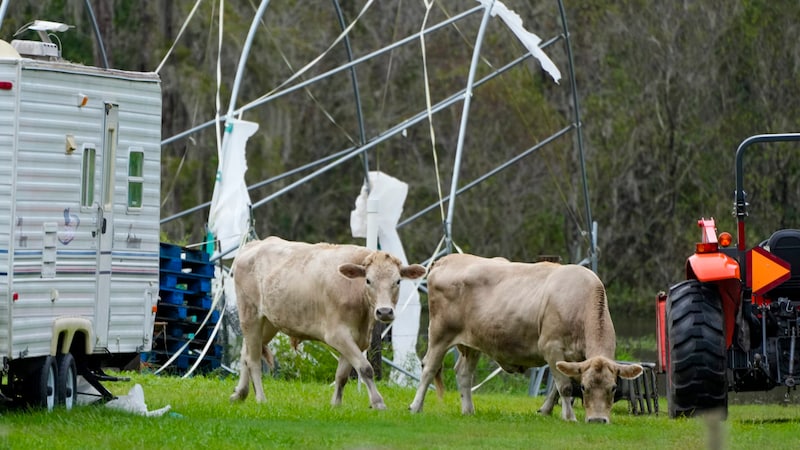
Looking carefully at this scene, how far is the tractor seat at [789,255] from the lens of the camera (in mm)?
13828

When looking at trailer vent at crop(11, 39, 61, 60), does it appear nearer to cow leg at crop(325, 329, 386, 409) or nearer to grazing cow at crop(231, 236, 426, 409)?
grazing cow at crop(231, 236, 426, 409)

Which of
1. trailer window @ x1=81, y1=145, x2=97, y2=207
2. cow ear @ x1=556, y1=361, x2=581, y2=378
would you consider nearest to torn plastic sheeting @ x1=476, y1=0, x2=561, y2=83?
cow ear @ x1=556, y1=361, x2=581, y2=378

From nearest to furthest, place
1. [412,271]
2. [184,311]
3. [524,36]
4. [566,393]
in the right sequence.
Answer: [566,393] < [412,271] < [184,311] < [524,36]

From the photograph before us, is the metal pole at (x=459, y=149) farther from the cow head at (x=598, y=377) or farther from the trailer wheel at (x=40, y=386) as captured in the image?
the trailer wheel at (x=40, y=386)

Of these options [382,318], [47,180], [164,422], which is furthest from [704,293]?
[47,180]

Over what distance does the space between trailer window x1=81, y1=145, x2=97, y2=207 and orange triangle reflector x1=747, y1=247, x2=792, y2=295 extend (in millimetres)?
5457

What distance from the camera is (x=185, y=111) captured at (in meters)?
39.2

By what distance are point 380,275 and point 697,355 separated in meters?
3.26

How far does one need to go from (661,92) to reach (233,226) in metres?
22.5

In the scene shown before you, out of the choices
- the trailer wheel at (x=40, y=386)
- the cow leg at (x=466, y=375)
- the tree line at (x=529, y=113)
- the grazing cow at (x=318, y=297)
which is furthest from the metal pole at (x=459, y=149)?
the tree line at (x=529, y=113)

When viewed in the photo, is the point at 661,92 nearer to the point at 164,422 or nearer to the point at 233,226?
the point at 233,226

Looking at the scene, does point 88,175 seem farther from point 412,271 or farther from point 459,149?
point 459,149

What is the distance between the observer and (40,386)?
12523mm

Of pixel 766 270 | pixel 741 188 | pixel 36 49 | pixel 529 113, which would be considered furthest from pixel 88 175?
pixel 529 113
